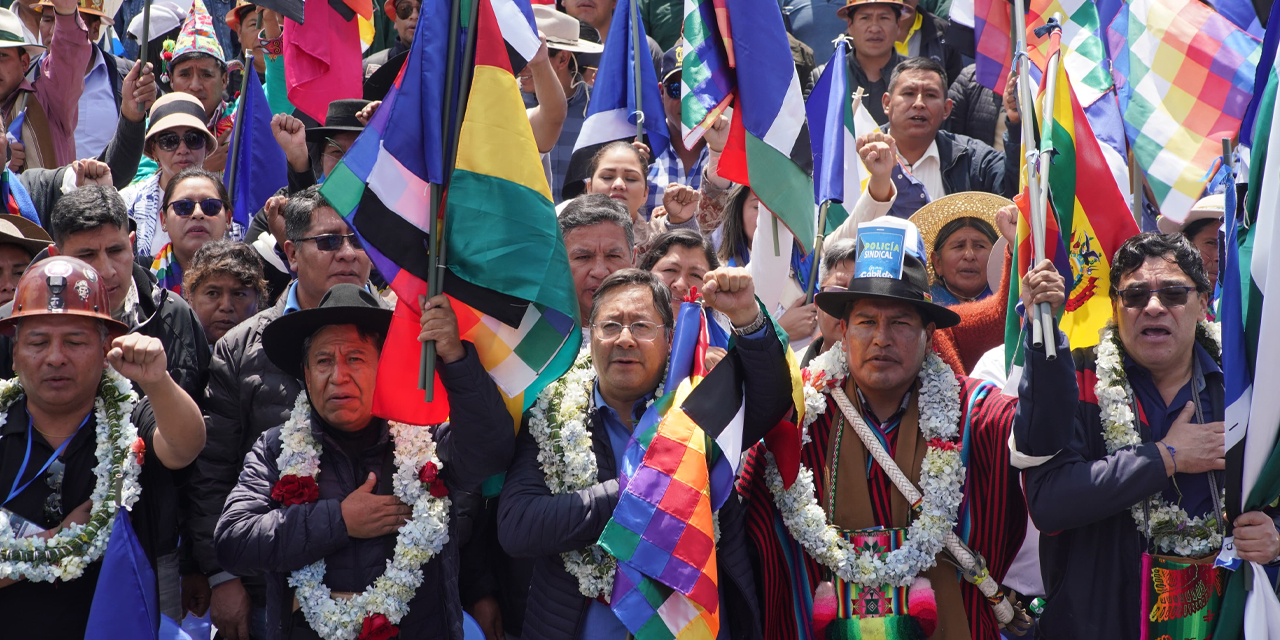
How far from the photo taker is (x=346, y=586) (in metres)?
4.70

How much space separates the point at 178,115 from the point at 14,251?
7.40 ft

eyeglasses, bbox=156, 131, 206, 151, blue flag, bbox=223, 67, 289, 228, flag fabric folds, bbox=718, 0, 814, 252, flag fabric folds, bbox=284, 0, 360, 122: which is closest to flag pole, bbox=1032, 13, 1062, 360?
flag fabric folds, bbox=718, 0, 814, 252

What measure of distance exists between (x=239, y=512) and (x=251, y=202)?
3868 mm

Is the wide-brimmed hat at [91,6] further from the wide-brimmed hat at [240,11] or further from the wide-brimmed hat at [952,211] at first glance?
the wide-brimmed hat at [952,211]

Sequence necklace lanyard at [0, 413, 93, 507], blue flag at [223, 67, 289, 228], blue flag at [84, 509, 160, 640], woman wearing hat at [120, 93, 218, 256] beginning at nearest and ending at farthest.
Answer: blue flag at [84, 509, 160, 640]
necklace lanyard at [0, 413, 93, 507]
woman wearing hat at [120, 93, 218, 256]
blue flag at [223, 67, 289, 228]

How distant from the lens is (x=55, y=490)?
487cm

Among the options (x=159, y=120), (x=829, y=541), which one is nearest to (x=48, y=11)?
(x=159, y=120)

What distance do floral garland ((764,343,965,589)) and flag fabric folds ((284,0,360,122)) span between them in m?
3.90

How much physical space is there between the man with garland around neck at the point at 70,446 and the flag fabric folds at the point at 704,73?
2528 millimetres

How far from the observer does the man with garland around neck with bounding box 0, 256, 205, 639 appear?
4.73 m

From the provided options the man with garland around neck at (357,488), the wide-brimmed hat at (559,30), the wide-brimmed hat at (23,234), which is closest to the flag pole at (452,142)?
the man with garland around neck at (357,488)

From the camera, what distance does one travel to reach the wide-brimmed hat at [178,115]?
7.82m

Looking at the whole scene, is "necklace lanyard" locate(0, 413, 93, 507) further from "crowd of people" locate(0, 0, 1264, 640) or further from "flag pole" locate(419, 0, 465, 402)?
"flag pole" locate(419, 0, 465, 402)

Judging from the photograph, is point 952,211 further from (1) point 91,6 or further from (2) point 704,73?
(1) point 91,6
